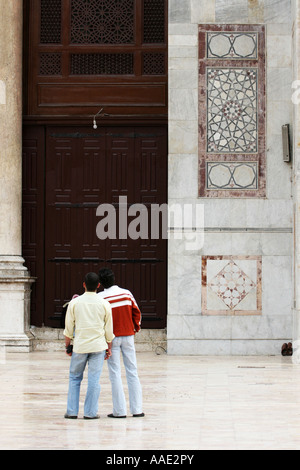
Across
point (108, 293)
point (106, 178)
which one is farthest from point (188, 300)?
point (108, 293)

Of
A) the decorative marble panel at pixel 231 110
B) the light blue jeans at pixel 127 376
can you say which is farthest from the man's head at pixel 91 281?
the decorative marble panel at pixel 231 110

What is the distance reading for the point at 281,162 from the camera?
1591 cm

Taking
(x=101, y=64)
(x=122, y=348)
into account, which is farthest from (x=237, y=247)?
(x=122, y=348)

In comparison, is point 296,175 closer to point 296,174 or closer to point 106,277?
point 296,174

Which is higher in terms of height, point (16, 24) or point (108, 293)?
point (16, 24)

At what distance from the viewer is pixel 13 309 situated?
52.7 feet

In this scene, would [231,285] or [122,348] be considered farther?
[231,285]

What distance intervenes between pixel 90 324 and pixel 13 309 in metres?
7.18

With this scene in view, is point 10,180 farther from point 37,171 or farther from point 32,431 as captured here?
point 32,431

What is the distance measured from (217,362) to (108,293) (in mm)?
5701

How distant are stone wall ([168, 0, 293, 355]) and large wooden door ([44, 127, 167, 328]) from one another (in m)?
0.88

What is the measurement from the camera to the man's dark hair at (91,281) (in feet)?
30.2

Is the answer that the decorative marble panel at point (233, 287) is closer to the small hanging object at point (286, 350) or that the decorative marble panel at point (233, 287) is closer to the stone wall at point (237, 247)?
the stone wall at point (237, 247)

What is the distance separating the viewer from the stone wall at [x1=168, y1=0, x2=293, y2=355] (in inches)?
620
